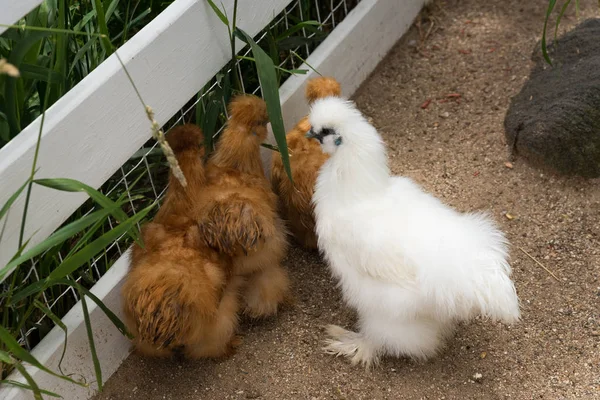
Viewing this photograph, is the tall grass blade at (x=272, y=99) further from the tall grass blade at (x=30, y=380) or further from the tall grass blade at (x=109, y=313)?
the tall grass blade at (x=30, y=380)

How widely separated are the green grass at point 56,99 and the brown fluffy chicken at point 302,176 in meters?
0.25

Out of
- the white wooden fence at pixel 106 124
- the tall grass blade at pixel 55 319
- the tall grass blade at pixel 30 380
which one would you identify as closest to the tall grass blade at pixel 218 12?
the white wooden fence at pixel 106 124

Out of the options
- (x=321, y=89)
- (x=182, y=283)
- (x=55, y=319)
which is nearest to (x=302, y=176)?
(x=321, y=89)

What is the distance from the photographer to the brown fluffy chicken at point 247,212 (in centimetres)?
244

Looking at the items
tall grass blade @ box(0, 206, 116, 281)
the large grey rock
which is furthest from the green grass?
the large grey rock

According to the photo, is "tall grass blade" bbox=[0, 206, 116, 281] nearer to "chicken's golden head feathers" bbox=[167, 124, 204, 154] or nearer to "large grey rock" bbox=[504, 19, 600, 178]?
"chicken's golden head feathers" bbox=[167, 124, 204, 154]

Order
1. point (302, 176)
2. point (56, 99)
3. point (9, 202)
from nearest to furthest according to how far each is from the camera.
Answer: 1. point (9, 202)
2. point (56, 99)
3. point (302, 176)

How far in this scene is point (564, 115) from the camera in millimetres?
3020

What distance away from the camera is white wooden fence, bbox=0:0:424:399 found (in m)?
2.11

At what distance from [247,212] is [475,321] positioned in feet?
2.92

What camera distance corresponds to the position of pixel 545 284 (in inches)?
110

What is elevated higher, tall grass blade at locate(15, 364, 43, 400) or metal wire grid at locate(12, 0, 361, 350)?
tall grass blade at locate(15, 364, 43, 400)

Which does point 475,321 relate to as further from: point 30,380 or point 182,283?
point 30,380

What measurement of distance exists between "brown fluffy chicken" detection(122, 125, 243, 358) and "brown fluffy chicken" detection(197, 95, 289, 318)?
0.05 meters
